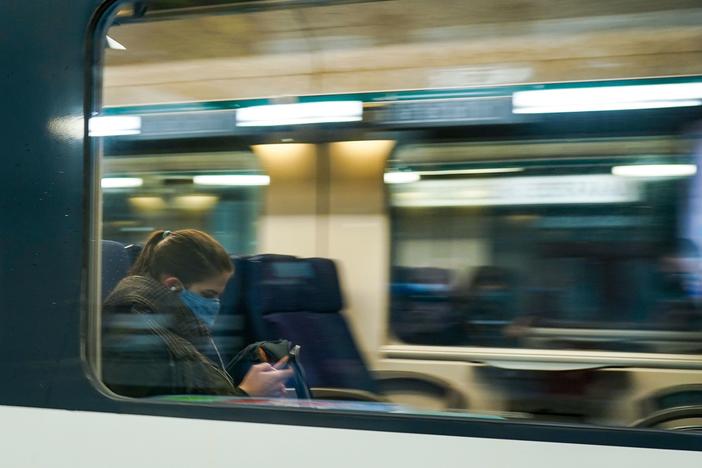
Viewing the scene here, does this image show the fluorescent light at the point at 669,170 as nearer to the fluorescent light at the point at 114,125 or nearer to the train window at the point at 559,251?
the train window at the point at 559,251

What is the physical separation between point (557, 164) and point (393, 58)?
50 cm

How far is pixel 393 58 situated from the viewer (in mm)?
2086

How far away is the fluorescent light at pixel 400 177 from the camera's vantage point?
2.11m

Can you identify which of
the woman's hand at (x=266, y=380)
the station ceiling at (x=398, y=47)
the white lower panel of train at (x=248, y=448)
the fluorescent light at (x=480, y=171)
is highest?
the station ceiling at (x=398, y=47)

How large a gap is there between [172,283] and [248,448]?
1.80 feet

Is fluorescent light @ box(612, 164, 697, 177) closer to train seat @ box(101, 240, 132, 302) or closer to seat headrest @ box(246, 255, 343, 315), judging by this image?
seat headrest @ box(246, 255, 343, 315)

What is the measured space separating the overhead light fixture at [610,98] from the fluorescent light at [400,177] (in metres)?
0.33

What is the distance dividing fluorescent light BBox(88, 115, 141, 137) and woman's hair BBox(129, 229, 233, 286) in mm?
272

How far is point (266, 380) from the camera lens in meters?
2.01

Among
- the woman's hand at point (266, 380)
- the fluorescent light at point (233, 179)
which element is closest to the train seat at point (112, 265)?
the fluorescent light at point (233, 179)

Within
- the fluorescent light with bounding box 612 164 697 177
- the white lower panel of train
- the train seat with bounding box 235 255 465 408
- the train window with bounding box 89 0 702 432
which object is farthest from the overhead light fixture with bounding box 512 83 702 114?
the white lower panel of train

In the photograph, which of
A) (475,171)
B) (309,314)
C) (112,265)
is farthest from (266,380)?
(475,171)

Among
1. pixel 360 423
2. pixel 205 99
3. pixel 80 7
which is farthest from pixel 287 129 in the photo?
pixel 360 423

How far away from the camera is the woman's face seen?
2117mm
